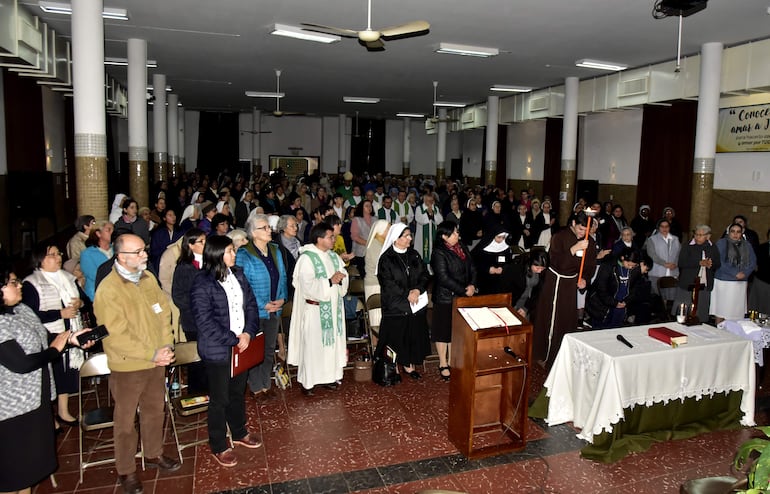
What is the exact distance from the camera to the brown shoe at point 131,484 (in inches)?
149

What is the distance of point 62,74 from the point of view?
10.8 m

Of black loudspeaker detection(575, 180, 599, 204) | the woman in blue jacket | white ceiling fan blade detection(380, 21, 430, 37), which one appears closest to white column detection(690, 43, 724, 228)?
black loudspeaker detection(575, 180, 599, 204)

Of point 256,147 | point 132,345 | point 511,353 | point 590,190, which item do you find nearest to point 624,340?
point 511,353

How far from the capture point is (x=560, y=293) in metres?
5.93

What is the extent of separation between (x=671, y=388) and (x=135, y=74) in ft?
33.7

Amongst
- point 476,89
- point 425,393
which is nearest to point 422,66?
point 476,89

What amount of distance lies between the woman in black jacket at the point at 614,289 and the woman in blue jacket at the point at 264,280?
357 cm

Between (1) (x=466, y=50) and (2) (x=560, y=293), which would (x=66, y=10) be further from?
(2) (x=560, y=293)

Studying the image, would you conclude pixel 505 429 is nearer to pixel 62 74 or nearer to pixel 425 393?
pixel 425 393

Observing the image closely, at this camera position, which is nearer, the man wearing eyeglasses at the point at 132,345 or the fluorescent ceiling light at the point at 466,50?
the man wearing eyeglasses at the point at 132,345

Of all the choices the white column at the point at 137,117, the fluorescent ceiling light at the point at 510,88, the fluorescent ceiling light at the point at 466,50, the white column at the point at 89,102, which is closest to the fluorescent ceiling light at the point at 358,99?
the fluorescent ceiling light at the point at 510,88

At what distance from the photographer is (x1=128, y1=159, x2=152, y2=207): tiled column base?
35.4ft

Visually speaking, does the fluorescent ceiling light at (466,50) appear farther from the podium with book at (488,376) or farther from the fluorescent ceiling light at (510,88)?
the podium with book at (488,376)

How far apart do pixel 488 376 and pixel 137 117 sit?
9.17m
